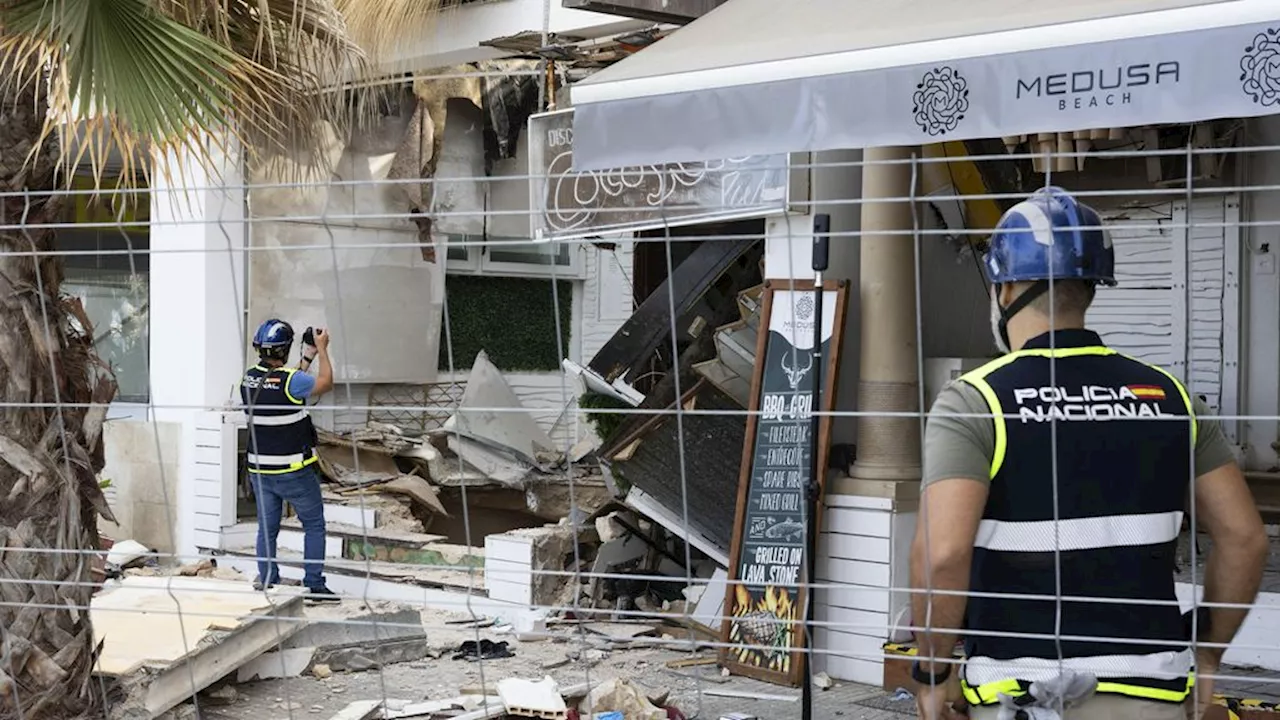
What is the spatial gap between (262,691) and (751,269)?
401 centimetres

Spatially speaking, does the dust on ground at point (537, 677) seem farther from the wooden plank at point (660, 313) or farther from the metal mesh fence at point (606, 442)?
the wooden plank at point (660, 313)

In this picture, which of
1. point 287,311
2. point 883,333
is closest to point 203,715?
point 883,333

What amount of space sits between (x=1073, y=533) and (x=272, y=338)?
675 cm

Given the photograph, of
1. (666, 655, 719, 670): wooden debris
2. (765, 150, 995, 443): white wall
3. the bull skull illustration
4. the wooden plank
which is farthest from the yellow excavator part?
(666, 655, 719, 670): wooden debris

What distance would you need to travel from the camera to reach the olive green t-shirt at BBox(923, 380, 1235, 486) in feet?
8.63

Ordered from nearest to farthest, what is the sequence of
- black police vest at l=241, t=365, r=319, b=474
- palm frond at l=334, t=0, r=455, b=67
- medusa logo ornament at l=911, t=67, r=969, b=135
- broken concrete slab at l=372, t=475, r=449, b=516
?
medusa logo ornament at l=911, t=67, r=969, b=135
black police vest at l=241, t=365, r=319, b=474
palm frond at l=334, t=0, r=455, b=67
broken concrete slab at l=372, t=475, r=449, b=516

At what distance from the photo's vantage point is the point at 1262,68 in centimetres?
441

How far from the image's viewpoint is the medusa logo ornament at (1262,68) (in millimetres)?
4375

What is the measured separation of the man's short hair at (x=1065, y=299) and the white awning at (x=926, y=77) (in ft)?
6.37

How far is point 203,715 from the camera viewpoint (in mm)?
6566

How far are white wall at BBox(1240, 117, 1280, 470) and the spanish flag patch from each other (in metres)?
6.40

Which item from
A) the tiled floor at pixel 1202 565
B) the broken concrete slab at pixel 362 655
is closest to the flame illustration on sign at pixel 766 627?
the broken concrete slab at pixel 362 655

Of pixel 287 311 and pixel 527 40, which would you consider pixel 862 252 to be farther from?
pixel 287 311

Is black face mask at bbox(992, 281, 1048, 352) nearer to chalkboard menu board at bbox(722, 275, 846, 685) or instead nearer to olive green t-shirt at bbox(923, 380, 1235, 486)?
olive green t-shirt at bbox(923, 380, 1235, 486)
